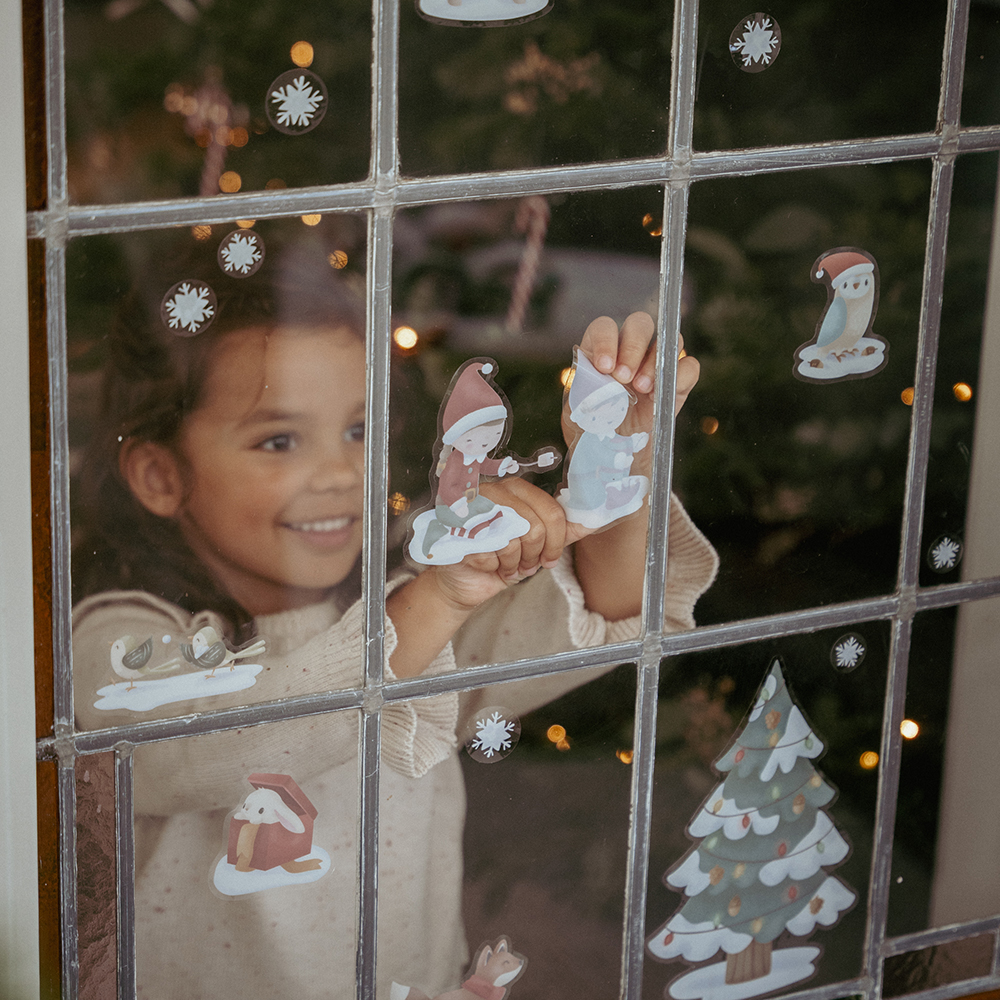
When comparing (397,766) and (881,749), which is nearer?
(397,766)

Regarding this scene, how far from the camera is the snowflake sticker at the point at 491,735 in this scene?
1778mm

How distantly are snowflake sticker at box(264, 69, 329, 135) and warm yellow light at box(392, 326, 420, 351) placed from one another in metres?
0.26

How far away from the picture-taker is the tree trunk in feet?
6.79

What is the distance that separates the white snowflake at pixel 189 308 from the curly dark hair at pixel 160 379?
1 cm

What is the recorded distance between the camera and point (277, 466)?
5.15 ft

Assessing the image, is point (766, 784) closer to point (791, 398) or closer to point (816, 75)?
point (791, 398)

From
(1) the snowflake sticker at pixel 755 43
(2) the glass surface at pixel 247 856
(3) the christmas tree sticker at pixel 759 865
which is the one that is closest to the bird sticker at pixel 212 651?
(2) the glass surface at pixel 247 856

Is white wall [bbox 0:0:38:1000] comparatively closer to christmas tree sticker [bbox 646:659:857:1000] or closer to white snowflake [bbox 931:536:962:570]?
christmas tree sticker [bbox 646:659:857:1000]

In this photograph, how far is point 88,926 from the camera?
1.62 metres

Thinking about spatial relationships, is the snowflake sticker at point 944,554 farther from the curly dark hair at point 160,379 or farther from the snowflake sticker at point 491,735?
the curly dark hair at point 160,379

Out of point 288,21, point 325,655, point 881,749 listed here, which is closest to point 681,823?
point 881,749

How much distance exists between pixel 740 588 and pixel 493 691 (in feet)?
1.33

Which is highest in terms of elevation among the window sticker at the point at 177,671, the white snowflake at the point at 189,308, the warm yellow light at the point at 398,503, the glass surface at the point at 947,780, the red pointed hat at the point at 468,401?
the white snowflake at the point at 189,308

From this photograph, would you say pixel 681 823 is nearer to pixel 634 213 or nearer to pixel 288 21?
pixel 634 213
